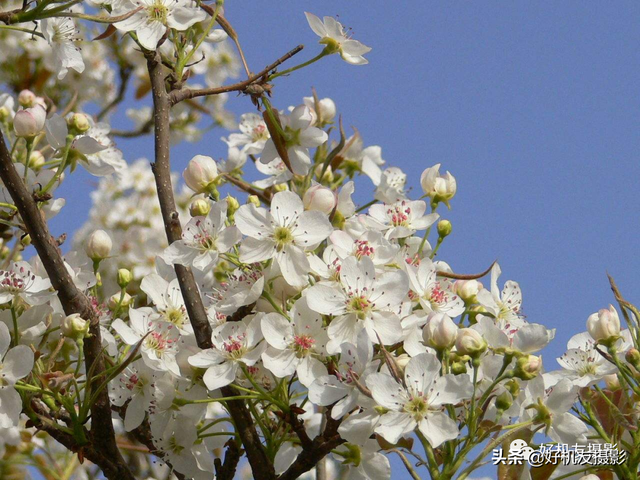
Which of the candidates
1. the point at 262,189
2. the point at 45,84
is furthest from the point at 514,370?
the point at 45,84

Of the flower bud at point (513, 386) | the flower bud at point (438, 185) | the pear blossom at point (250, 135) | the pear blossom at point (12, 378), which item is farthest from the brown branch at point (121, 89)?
the flower bud at point (513, 386)

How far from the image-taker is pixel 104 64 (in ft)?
15.6

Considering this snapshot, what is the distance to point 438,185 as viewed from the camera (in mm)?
1996

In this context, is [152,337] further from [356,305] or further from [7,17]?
[7,17]

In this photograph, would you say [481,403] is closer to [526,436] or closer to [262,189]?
[526,436]

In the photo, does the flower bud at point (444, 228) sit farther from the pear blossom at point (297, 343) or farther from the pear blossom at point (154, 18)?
the pear blossom at point (154, 18)

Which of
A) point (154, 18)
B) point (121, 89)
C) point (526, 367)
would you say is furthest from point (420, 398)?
point (121, 89)

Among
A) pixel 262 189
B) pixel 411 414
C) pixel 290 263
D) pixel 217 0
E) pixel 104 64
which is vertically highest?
pixel 104 64

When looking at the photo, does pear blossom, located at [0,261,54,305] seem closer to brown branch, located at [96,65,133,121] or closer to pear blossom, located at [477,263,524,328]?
pear blossom, located at [477,263,524,328]

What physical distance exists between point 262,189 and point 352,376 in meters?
0.91

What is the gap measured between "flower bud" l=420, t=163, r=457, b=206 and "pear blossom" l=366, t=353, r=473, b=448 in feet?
2.17

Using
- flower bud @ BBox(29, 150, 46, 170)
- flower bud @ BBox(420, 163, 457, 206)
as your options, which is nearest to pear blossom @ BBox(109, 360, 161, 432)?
flower bud @ BBox(29, 150, 46, 170)

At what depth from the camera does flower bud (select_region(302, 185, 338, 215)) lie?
5.41 ft

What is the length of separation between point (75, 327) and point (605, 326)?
1.07m
